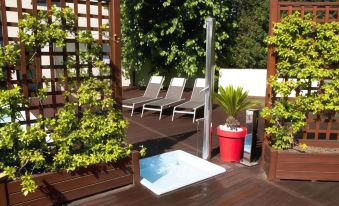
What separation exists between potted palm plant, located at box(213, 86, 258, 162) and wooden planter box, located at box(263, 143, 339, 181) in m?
0.68

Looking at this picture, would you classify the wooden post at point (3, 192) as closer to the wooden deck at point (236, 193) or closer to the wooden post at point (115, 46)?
the wooden deck at point (236, 193)

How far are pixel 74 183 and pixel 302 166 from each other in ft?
9.21

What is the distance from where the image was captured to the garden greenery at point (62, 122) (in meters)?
3.06

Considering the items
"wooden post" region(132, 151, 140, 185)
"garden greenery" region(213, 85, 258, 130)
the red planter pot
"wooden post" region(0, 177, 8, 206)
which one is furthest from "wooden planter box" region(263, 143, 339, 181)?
"wooden post" region(0, 177, 8, 206)

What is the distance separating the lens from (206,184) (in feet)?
12.9

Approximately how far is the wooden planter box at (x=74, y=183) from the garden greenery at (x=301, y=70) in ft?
6.41

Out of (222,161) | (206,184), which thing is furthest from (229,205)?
(222,161)

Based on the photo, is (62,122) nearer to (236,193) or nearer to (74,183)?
(74,183)

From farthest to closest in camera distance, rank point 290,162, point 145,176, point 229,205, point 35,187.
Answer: point 145,176 → point 290,162 → point 229,205 → point 35,187

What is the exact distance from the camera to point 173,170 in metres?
4.50

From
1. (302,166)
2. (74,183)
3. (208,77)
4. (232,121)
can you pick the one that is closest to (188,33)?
(208,77)

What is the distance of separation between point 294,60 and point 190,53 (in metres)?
7.52

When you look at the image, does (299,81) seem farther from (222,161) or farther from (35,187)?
(35,187)

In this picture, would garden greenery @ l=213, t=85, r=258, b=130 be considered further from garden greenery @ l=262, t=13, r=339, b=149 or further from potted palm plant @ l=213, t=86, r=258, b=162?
garden greenery @ l=262, t=13, r=339, b=149
